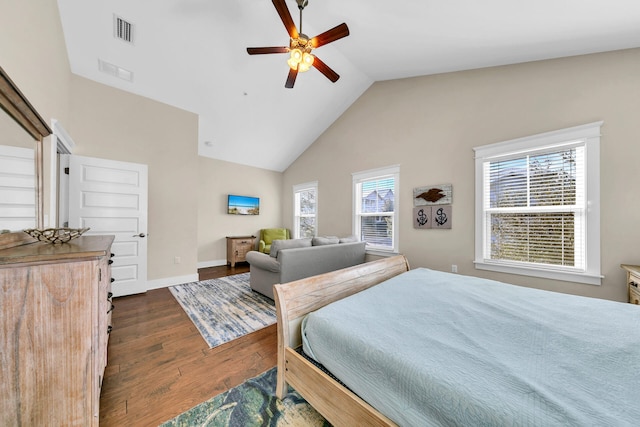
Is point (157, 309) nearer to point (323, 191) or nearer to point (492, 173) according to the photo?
point (323, 191)

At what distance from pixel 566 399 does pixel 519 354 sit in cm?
25

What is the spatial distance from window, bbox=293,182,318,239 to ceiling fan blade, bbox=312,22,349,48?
3.37 metres

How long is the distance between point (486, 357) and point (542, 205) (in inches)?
111

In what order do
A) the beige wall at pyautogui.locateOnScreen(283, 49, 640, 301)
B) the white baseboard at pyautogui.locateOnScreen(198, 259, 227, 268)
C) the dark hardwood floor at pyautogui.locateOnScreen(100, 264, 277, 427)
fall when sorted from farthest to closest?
the white baseboard at pyautogui.locateOnScreen(198, 259, 227, 268)
the beige wall at pyautogui.locateOnScreen(283, 49, 640, 301)
the dark hardwood floor at pyautogui.locateOnScreen(100, 264, 277, 427)

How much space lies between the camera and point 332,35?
2199 mm

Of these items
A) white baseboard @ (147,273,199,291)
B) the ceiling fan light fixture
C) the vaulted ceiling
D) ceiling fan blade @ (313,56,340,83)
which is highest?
the vaulted ceiling

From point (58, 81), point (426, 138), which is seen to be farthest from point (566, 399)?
point (58, 81)

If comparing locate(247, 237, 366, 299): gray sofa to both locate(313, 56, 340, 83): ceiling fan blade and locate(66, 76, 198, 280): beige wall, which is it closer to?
locate(66, 76, 198, 280): beige wall

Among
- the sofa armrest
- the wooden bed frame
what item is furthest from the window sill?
the sofa armrest

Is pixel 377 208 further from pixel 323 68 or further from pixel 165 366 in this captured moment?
pixel 165 366

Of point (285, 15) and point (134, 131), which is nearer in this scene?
point (285, 15)

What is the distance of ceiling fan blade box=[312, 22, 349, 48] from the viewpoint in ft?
6.90

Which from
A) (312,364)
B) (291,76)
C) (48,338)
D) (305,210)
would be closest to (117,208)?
(48,338)

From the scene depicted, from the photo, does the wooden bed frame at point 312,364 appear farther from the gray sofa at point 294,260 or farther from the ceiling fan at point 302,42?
the ceiling fan at point 302,42
